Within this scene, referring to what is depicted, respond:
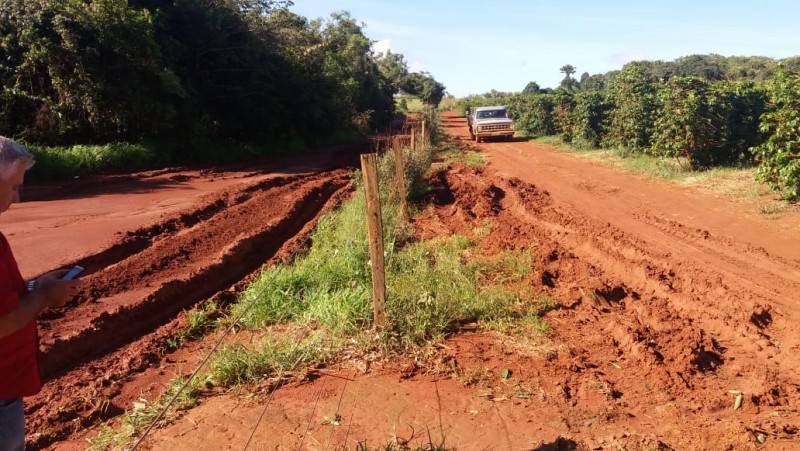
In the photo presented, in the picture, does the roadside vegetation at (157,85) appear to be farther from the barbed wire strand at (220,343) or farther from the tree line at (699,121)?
the tree line at (699,121)

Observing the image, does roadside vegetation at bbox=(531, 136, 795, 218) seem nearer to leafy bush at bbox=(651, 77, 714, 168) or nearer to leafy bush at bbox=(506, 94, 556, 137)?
leafy bush at bbox=(651, 77, 714, 168)

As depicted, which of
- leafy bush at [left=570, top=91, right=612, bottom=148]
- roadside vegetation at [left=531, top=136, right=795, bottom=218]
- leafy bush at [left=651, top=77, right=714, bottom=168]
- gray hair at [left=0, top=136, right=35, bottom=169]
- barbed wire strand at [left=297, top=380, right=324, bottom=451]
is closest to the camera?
gray hair at [left=0, top=136, right=35, bottom=169]

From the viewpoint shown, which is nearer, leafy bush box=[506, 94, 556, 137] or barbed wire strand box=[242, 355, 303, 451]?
barbed wire strand box=[242, 355, 303, 451]

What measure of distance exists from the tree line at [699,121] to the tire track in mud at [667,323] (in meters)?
2.63

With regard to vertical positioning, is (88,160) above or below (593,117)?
below

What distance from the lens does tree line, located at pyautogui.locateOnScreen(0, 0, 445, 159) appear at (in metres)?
15.6

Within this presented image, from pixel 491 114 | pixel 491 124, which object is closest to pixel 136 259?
pixel 491 124

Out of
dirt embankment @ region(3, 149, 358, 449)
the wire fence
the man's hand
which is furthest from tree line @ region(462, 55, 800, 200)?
the man's hand

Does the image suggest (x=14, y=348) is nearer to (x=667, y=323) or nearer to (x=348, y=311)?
(x=348, y=311)

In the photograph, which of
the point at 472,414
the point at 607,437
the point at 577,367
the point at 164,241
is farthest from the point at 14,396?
the point at 164,241

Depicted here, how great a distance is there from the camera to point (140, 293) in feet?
22.2

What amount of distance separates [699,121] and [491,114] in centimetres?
1583

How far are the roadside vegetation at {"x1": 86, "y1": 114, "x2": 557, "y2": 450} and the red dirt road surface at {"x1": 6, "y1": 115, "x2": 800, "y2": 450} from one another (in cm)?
21

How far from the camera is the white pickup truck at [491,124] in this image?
29203 millimetres
